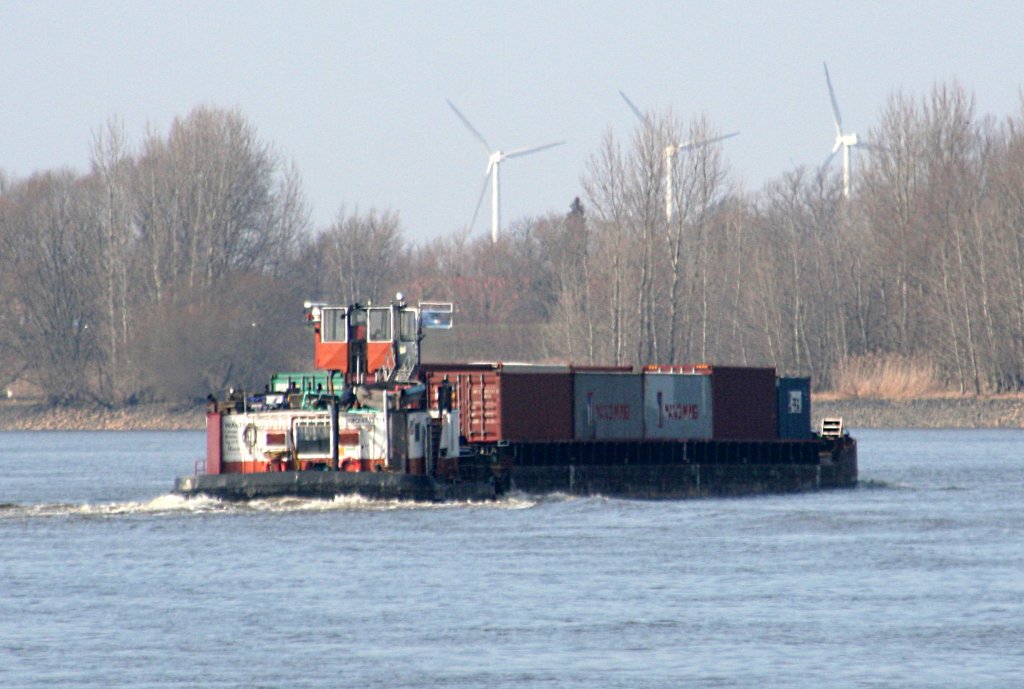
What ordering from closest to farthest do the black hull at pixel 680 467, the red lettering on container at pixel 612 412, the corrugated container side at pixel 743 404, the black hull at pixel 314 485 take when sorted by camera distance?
the black hull at pixel 314 485 < the black hull at pixel 680 467 < the red lettering on container at pixel 612 412 < the corrugated container side at pixel 743 404

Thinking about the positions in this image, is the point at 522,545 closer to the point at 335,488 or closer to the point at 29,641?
the point at 335,488

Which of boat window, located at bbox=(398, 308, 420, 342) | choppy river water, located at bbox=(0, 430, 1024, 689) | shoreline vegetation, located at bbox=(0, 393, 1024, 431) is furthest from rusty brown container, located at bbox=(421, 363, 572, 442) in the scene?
shoreline vegetation, located at bbox=(0, 393, 1024, 431)

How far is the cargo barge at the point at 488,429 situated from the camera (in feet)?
161

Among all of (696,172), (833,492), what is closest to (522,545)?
(833,492)

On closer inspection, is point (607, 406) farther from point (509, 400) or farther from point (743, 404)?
point (743, 404)

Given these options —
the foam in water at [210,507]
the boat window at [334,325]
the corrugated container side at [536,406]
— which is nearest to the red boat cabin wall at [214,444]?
the foam in water at [210,507]

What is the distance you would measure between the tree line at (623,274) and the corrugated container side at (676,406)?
178 feet

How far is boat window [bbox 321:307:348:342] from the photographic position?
52125mm

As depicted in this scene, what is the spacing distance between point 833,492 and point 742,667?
3755 cm

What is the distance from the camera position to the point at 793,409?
221 feet

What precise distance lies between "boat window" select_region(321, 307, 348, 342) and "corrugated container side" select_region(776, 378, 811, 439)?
66.3 feet

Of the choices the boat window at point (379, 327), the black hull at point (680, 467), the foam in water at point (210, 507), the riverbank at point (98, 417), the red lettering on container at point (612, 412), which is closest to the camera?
the foam in water at point (210, 507)

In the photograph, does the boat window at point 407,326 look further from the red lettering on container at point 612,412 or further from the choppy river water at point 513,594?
the red lettering on container at point 612,412

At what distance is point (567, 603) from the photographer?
33.9 meters
